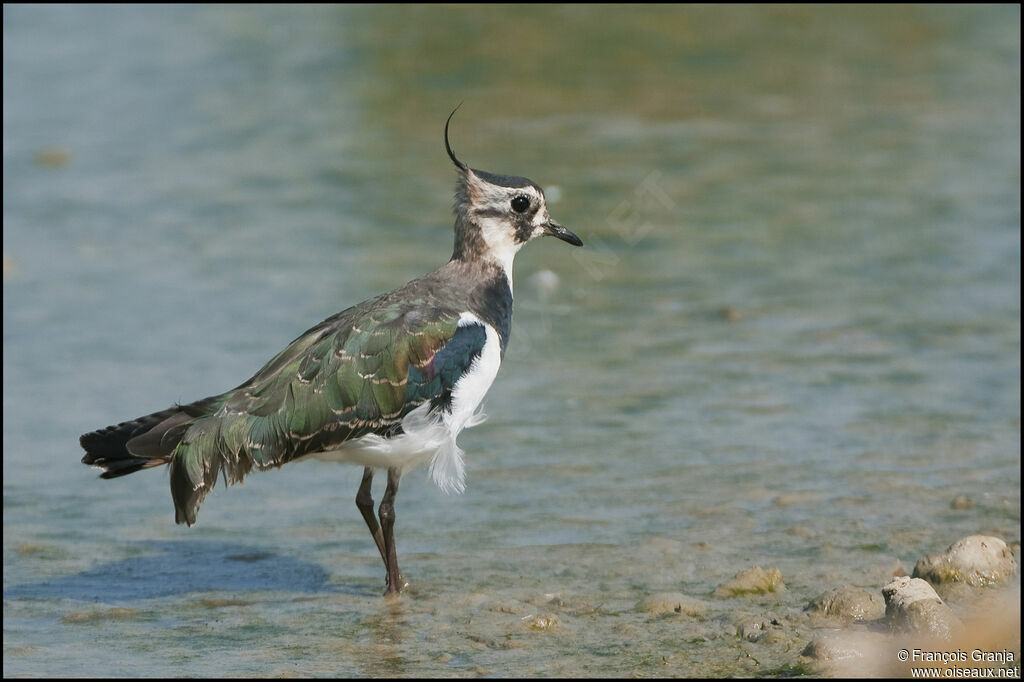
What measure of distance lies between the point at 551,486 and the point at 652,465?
0.80 m

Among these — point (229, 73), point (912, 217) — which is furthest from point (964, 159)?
point (229, 73)

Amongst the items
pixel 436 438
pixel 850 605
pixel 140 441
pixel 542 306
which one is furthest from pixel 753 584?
pixel 542 306

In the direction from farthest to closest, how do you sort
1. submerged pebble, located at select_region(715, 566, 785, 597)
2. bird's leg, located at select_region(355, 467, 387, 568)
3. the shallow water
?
bird's leg, located at select_region(355, 467, 387, 568) → the shallow water → submerged pebble, located at select_region(715, 566, 785, 597)

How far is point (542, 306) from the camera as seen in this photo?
14414 millimetres

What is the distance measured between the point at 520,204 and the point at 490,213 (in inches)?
7.9

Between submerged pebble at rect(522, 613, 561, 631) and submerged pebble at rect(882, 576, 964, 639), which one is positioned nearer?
submerged pebble at rect(882, 576, 964, 639)

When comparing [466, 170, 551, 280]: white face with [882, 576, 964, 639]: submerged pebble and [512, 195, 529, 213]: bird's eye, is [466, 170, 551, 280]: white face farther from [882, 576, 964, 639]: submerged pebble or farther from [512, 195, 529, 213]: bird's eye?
[882, 576, 964, 639]: submerged pebble

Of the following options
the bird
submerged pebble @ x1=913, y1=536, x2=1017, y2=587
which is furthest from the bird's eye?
submerged pebble @ x1=913, y1=536, x2=1017, y2=587

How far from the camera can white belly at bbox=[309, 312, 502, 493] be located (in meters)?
8.72

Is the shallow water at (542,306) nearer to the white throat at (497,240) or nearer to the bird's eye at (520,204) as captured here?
the white throat at (497,240)

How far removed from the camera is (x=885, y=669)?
712 cm

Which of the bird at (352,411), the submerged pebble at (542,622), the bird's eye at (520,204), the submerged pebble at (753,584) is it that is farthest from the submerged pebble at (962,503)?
the bird's eye at (520,204)

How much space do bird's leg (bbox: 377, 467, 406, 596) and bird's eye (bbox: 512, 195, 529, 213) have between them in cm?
179

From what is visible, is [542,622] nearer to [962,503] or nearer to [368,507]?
[368,507]
